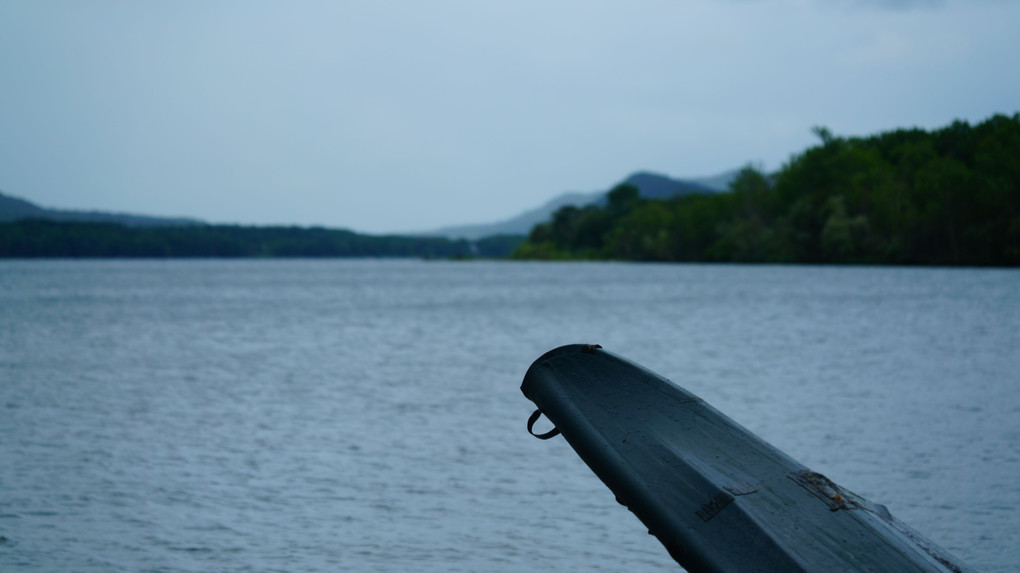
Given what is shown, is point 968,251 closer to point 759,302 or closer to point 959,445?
point 759,302

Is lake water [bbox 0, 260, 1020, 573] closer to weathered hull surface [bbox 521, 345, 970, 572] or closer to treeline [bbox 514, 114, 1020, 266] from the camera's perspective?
weathered hull surface [bbox 521, 345, 970, 572]

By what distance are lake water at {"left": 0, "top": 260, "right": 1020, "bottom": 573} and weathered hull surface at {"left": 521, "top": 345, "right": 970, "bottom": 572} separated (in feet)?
5.45

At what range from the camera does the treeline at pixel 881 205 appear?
77312 millimetres

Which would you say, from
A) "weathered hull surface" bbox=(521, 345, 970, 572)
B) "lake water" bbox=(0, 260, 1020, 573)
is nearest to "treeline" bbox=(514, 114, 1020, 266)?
"lake water" bbox=(0, 260, 1020, 573)

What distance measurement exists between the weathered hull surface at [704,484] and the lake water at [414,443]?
166 cm

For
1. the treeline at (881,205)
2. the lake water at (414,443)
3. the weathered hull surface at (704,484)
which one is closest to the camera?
the weathered hull surface at (704,484)

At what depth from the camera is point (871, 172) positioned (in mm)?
86938

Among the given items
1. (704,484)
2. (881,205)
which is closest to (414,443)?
(704,484)

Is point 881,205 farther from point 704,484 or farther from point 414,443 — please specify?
point 704,484

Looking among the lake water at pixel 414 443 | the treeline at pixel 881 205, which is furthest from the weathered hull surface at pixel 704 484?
the treeline at pixel 881 205

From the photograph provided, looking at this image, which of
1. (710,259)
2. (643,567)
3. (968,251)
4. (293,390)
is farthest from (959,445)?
(710,259)

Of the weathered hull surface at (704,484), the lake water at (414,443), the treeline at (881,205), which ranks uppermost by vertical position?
the treeline at (881,205)

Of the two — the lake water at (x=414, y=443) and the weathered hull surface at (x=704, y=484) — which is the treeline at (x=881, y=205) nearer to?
the lake water at (x=414, y=443)

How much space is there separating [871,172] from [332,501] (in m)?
86.8
